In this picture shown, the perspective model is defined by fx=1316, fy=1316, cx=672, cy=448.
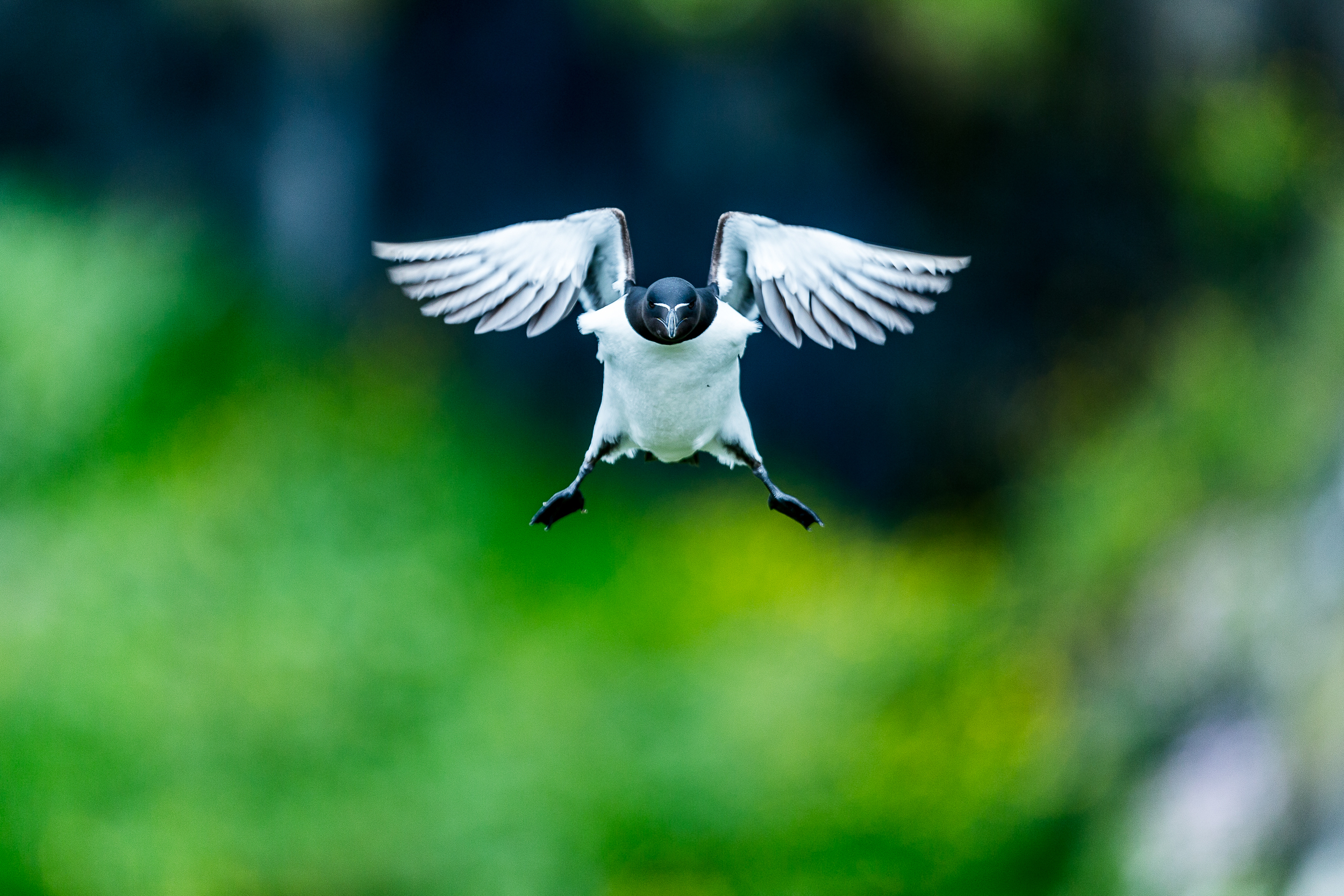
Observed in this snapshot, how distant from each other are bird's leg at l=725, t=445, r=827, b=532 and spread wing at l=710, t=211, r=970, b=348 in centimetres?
22

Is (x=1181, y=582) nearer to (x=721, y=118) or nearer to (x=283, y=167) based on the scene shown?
(x=721, y=118)

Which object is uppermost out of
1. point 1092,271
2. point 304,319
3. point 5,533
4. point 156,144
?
point 156,144

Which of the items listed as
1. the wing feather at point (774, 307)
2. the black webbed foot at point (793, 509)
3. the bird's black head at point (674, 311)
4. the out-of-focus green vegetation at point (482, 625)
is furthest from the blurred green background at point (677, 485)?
the bird's black head at point (674, 311)

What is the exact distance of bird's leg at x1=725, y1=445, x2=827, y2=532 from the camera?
7.37 ft

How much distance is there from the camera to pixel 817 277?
231 cm

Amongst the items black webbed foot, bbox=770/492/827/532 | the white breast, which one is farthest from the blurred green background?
the white breast

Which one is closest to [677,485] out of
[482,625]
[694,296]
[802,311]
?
[482,625]

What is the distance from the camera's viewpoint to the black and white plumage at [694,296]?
2107mm

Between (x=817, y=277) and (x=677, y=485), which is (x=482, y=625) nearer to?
(x=677, y=485)

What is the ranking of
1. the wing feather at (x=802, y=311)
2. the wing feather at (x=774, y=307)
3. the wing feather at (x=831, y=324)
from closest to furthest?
1. the wing feather at (x=831, y=324)
2. the wing feather at (x=802, y=311)
3. the wing feather at (x=774, y=307)

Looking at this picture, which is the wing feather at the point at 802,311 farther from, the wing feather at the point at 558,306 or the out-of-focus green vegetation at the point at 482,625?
the out-of-focus green vegetation at the point at 482,625

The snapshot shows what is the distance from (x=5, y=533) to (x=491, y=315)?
8.74 metres

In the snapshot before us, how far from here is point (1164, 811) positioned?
325 inches

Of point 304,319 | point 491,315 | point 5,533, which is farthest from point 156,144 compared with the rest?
point 491,315
